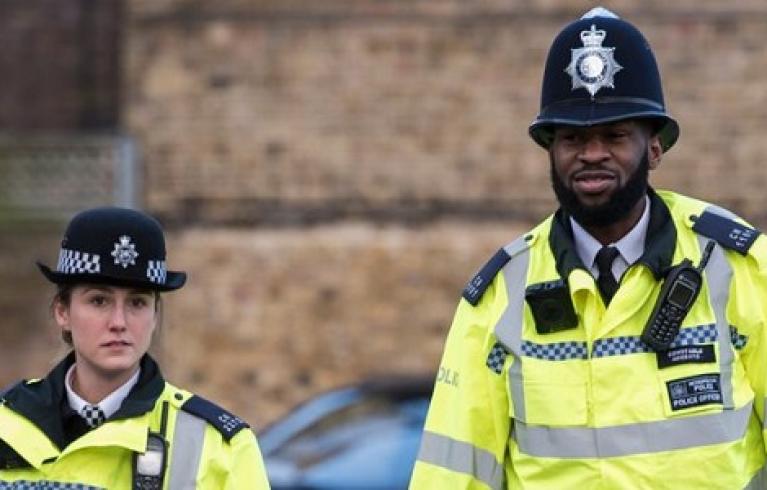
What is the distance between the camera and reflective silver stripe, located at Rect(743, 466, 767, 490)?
520cm

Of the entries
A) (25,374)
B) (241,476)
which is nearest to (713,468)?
(241,476)

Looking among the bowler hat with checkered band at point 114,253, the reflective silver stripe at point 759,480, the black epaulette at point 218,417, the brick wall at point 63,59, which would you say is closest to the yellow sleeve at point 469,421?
the black epaulette at point 218,417

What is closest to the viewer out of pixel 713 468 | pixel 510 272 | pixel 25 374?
pixel 713 468

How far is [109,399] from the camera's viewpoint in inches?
207

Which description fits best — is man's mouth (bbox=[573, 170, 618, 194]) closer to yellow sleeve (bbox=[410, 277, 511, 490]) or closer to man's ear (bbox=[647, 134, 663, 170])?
man's ear (bbox=[647, 134, 663, 170])

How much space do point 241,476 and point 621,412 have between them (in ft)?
2.95

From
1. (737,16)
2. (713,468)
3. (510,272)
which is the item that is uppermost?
(737,16)

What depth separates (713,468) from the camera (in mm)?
5137

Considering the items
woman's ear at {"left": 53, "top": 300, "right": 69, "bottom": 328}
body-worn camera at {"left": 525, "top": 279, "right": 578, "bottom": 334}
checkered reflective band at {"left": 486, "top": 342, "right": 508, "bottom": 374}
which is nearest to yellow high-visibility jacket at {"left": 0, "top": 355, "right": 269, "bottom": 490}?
woman's ear at {"left": 53, "top": 300, "right": 69, "bottom": 328}

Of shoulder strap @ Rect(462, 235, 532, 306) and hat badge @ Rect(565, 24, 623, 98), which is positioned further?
shoulder strap @ Rect(462, 235, 532, 306)

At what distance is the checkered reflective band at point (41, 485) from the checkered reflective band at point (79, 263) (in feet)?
1.66

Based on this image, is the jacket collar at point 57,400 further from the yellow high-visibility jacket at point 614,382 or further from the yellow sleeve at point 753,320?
the yellow sleeve at point 753,320

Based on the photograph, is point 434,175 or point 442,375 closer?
point 442,375

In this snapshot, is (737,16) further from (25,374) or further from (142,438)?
(142,438)
